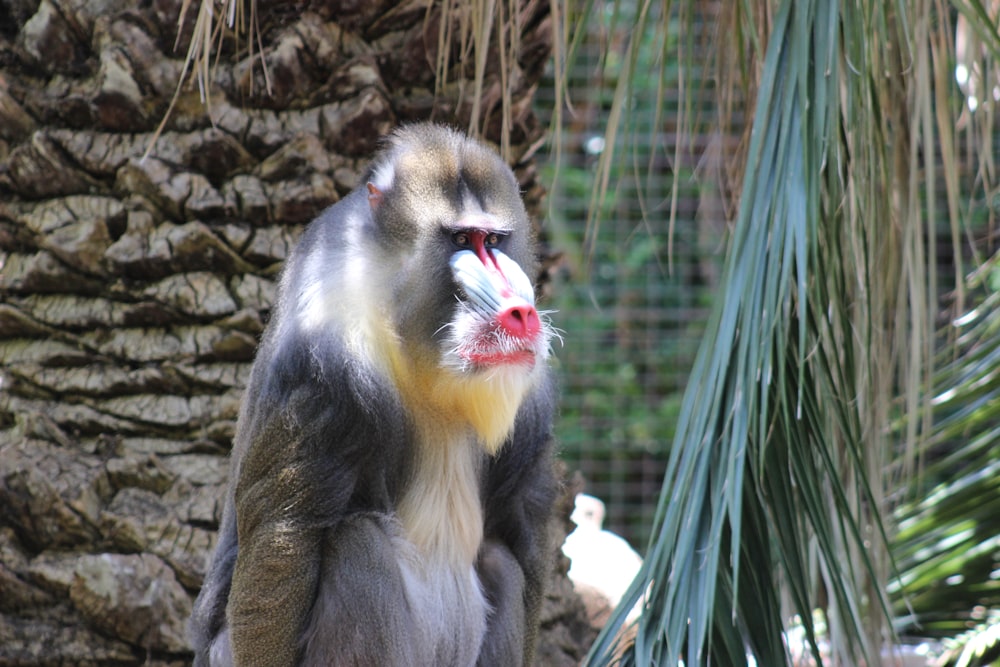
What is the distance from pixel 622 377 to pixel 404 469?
19.8 ft

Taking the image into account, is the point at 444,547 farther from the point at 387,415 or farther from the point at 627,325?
the point at 627,325

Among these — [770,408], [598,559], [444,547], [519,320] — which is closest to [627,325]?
[598,559]

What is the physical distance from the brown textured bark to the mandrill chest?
786 millimetres

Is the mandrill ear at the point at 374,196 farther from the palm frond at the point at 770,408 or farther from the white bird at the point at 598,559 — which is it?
the white bird at the point at 598,559

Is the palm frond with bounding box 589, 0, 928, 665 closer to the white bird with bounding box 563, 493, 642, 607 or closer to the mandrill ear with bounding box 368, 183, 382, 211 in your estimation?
the mandrill ear with bounding box 368, 183, 382, 211

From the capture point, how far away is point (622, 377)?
8656 mm

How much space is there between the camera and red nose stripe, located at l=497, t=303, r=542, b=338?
2387 mm

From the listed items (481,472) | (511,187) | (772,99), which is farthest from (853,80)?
(481,472)

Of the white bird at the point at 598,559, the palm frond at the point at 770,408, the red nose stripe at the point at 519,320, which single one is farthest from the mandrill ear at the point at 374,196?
the white bird at the point at 598,559

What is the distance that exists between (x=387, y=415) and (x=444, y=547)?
0.39m

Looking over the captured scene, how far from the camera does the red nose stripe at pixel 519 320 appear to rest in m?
2.39

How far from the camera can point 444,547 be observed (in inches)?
Result: 110

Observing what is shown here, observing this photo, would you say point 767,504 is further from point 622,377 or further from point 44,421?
point 622,377

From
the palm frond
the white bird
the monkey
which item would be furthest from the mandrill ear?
the white bird
